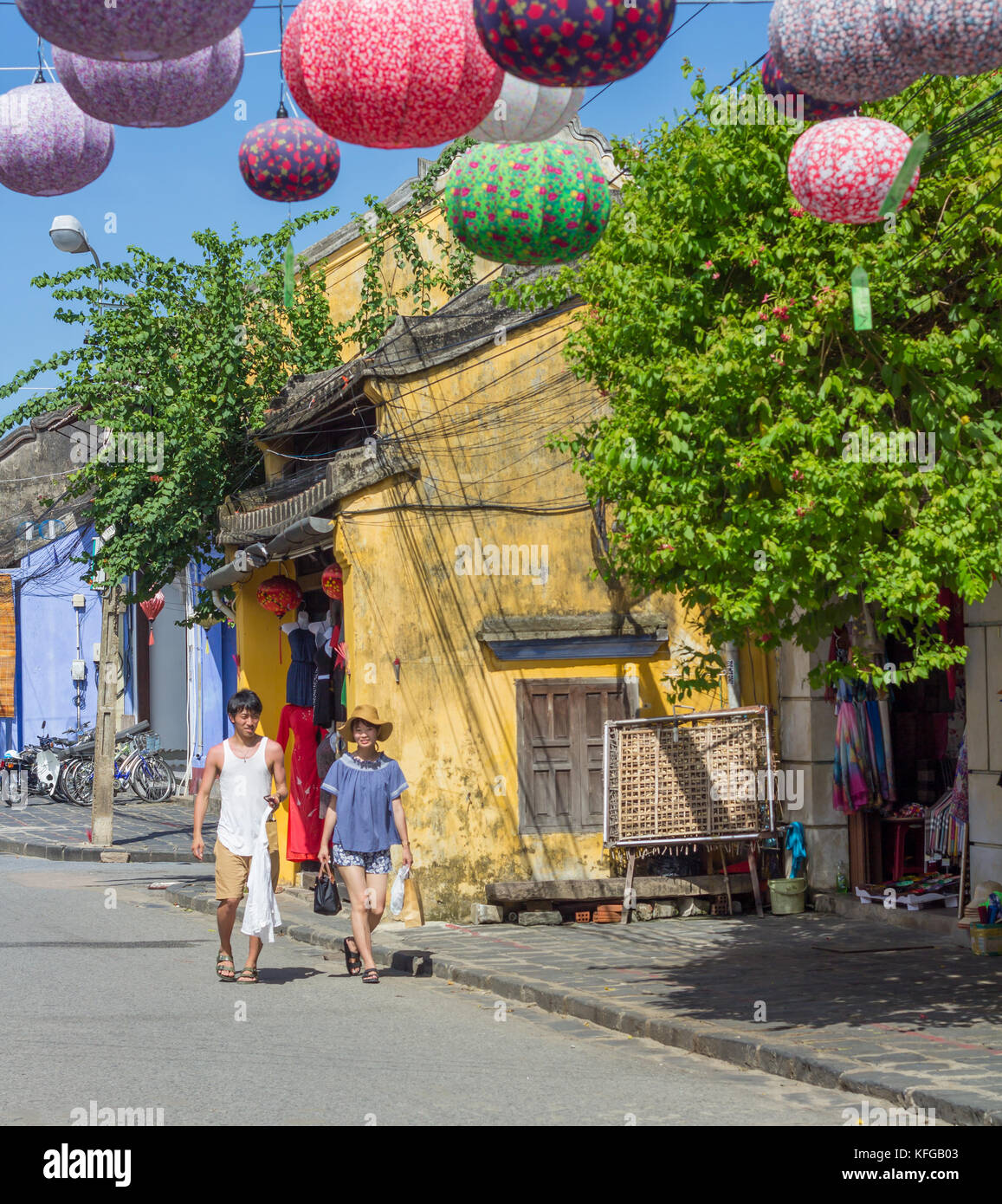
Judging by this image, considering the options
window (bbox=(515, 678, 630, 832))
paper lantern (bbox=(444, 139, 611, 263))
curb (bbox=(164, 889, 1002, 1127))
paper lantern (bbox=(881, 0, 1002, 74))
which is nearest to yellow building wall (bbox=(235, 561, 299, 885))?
window (bbox=(515, 678, 630, 832))

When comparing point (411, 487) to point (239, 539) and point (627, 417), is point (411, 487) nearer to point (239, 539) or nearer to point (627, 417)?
point (239, 539)

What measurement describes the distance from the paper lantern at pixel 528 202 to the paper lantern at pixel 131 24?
172 cm

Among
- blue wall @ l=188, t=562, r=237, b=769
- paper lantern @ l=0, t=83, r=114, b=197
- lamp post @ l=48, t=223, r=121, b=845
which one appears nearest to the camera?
paper lantern @ l=0, t=83, r=114, b=197

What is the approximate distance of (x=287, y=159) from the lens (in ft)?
17.8

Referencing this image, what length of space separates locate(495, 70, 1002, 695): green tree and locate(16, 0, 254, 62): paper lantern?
13.8 ft

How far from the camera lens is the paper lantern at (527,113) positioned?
548cm

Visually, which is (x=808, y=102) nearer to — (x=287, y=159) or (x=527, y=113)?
(x=527, y=113)

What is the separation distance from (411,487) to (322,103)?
365 inches

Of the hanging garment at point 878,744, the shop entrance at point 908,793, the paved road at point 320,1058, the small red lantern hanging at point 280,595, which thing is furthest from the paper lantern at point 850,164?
the small red lantern hanging at point 280,595

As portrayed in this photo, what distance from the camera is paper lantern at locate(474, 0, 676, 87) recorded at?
407 cm

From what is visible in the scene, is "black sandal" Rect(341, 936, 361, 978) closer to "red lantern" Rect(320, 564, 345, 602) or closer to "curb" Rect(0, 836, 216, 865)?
"red lantern" Rect(320, 564, 345, 602)

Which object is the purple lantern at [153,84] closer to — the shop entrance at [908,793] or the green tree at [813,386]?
the green tree at [813,386]

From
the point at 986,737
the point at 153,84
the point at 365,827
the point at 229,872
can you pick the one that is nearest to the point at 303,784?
the point at 229,872

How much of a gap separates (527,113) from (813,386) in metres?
2.83
